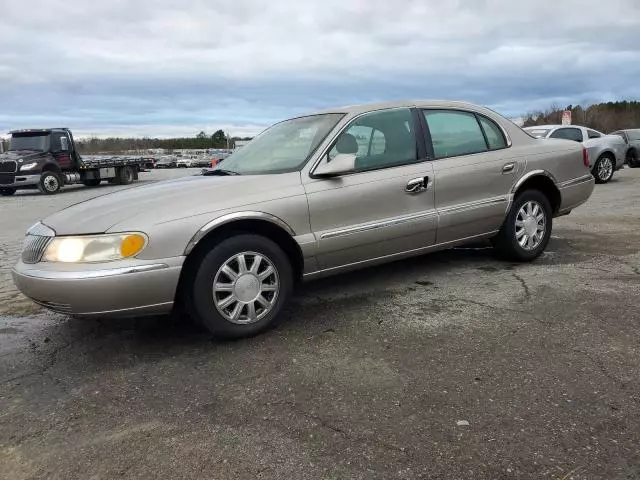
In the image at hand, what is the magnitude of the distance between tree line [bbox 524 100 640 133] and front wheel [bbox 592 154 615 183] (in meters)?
49.7

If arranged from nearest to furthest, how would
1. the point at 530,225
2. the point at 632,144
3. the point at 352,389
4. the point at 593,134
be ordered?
1. the point at 352,389
2. the point at 530,225
3. the point at 593,134
4. the point at 632,144

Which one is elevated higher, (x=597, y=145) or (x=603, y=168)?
(x=597, y=145)

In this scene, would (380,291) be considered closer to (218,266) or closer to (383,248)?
(383,248)

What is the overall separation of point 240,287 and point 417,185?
1741 millimetres

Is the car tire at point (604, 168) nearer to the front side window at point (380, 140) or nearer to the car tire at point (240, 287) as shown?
the front side window at point (380, 140)

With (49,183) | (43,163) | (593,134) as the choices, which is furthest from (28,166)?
(593,134)

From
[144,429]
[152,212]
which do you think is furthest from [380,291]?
[144,429]

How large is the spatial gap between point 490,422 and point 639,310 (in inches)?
82.8

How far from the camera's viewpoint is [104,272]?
3.30 metres

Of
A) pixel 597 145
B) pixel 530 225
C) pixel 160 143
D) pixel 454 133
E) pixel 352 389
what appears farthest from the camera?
pixel 160 143

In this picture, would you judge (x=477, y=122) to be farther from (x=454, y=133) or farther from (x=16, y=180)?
(x=16, y=180)

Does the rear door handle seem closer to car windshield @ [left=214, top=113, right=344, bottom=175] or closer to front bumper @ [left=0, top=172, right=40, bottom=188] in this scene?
car windshield @ [left=214, top=113, right=344, bottom=175]

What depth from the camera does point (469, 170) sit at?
16.1ft

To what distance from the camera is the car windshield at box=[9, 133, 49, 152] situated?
19.5 meters
